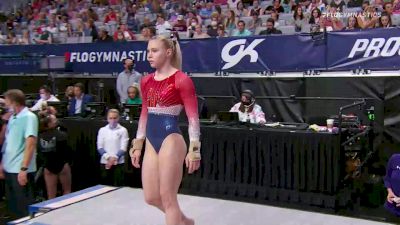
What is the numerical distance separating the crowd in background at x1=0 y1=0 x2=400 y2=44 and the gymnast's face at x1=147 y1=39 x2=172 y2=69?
13.7ft

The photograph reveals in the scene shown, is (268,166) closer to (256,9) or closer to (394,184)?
(394,184)

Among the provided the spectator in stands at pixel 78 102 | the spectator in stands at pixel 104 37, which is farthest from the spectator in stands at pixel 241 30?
the spectator in stands at pixel 78 102

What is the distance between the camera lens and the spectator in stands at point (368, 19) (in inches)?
330

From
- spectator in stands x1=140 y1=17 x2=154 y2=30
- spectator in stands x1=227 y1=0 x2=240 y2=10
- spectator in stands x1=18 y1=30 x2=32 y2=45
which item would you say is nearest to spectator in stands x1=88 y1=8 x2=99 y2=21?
spectator in stands x1=18 y1=30 x2=32 y2=45

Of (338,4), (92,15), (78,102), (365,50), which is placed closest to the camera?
(365,50)

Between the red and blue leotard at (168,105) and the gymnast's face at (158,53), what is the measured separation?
0.43 feet

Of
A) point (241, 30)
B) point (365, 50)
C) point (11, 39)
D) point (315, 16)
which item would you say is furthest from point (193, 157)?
point (11, 39)

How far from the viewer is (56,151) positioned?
6723 millimetres

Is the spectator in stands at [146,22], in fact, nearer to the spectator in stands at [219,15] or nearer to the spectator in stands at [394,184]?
the spectator in stands at [219,15]

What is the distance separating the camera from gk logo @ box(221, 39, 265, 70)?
870cm

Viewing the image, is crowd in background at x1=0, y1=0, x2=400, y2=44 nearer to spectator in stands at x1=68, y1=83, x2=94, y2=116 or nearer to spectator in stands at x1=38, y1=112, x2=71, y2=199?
spectator in stands at x1=68, y1=83, x2=94, y2=116

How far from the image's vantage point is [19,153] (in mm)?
5215

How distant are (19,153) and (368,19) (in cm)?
639

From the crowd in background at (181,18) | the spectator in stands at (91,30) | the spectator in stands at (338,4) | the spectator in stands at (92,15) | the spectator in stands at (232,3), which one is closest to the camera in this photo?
the crowd in background at (181,18)
